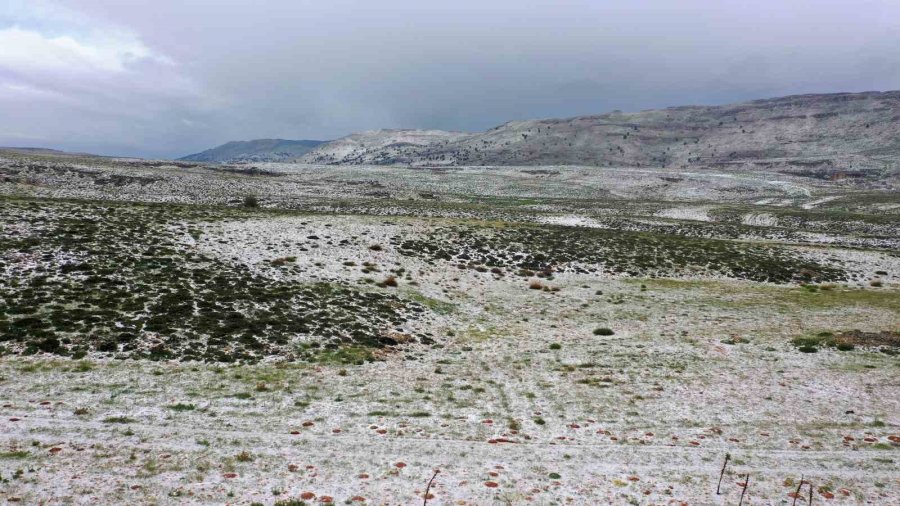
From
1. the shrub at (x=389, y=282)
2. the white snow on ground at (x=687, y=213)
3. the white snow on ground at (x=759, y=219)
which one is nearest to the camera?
the shrub at (x=389, y=282)

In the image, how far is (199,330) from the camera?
22.8m

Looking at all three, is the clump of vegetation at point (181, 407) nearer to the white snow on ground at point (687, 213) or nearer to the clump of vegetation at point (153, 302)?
the clump of vegetation at point (153, 302)

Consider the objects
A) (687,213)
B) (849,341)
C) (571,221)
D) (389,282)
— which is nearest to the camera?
(849,341)

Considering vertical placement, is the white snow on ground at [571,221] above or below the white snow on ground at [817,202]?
below

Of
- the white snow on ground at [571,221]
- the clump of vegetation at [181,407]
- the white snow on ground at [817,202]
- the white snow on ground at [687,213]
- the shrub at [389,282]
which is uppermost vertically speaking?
the white snow on ground at [817,202]

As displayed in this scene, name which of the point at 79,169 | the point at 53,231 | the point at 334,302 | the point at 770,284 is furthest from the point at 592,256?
the point at 79,169

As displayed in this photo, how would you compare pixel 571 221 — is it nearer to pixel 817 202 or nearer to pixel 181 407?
pixel 181 407

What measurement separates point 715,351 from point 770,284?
23.5m

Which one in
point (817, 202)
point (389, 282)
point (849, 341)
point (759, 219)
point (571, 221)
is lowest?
point (849, 341)

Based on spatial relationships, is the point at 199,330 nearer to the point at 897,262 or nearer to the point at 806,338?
the point at 806,338

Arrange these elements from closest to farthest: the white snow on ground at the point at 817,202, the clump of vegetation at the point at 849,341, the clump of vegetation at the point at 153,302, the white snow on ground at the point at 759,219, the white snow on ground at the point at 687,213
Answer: the clump of vegetation at the point at 153,302, the clump of vegetation at the point at 849,341, the white snow on ground at the point at 759,219, the white snow on ground at the point at 687,213, the white snow on ground at the point at 817,202

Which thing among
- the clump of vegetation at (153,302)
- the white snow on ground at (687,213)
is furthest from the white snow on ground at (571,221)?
the clump of vegetation at (153,302)

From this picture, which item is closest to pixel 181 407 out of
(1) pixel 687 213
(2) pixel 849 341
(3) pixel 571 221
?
(2) pixel 849 341

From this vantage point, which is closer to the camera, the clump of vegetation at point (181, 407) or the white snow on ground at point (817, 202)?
the clump of vegetation at point (181, 407)
